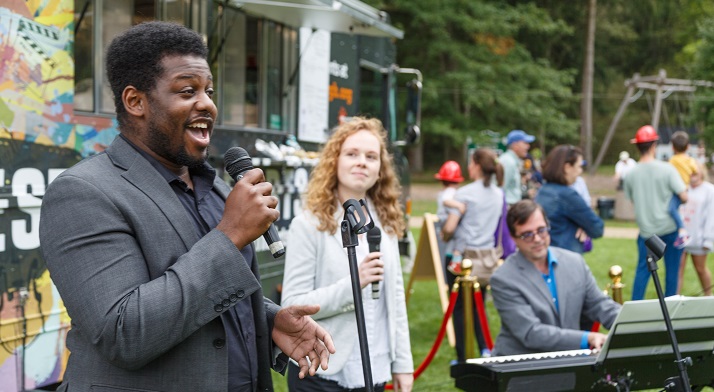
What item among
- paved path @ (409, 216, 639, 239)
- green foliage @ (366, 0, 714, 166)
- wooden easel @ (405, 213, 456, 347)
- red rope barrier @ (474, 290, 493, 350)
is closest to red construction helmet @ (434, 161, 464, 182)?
wooden easel @ (405, 213, 456, 347)

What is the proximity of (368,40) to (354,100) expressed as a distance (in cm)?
105

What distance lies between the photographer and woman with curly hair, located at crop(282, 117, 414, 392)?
12.1 feet

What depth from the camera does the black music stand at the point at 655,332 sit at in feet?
11.6

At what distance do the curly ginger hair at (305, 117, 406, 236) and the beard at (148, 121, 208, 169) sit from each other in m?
1.68

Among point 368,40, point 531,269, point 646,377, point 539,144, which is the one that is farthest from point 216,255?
point 539,144

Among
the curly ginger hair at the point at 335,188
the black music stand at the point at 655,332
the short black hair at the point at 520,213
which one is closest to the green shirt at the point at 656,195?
the short black hair at the point at 520,213

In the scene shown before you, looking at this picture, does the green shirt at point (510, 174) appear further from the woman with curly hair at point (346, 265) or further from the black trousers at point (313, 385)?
the black trousers at point (313, 385)

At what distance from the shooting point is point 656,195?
8695 millimetres

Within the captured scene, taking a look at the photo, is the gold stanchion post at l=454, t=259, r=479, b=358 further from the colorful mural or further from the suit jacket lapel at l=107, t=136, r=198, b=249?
the suit jacket lapel at l=107, t=136, r=198, b=249

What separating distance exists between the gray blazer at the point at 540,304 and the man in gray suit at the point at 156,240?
2.37 meters

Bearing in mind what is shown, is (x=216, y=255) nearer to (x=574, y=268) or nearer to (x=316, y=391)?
(x=316, y=391)

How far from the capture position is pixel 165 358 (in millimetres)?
2059

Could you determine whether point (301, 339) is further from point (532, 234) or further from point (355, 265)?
point (532, 234)

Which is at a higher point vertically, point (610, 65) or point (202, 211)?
point (610, 65)
